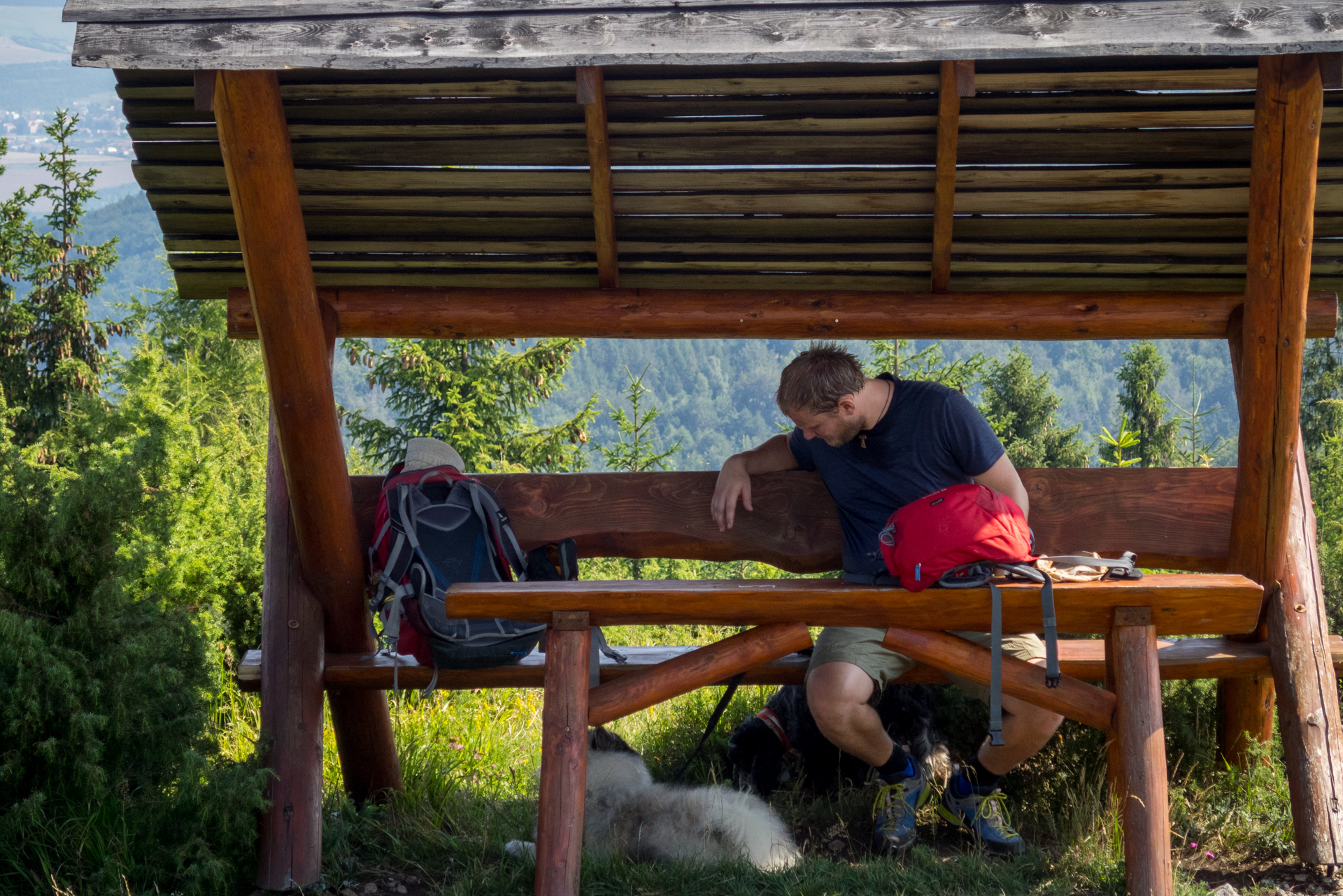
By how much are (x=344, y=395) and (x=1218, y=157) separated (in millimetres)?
A: 157947

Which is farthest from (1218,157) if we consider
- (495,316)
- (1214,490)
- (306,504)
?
(306,504)

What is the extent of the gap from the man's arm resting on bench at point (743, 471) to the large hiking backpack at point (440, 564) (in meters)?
0.78

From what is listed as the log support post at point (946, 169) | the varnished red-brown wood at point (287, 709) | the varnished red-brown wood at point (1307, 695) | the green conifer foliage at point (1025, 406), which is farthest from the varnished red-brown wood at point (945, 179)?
the green conifer foliage at point (1025, 406)

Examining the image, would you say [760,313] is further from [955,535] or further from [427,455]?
[955,535]

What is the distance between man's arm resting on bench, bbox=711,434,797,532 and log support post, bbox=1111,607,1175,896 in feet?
4.62

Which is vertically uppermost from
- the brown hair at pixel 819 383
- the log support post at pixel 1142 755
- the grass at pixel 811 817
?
the brown hair at pixel 819 383

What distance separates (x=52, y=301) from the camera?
19.8 meters

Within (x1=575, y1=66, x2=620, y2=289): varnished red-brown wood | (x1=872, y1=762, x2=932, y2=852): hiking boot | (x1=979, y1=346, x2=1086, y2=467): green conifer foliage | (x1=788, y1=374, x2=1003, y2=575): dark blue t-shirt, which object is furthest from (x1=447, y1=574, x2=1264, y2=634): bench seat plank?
(x1=979, y1=346, x2=1086, y2=467): green conifer foliage

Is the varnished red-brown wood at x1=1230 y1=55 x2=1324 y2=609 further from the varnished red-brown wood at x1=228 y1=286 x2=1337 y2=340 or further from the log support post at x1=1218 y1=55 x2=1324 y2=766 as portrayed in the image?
the varnished red-brown wood at x1=228 y1=286 x2=1337 y2=340

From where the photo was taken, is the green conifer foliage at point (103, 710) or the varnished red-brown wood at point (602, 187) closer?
the green conifer foliage at point (103, 710)

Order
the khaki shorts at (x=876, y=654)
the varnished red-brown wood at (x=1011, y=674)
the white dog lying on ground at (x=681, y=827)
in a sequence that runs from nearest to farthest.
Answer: the varnished red-brown wood at (x=1011, y=674) → the white dog lying on ground at (x=681, y=827) → the khaki shorts at (x=876, y=654)

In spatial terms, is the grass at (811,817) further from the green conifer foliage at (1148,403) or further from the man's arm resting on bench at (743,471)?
the green conifer foliage at (1148,403)

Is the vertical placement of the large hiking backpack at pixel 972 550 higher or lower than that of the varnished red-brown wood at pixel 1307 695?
higher

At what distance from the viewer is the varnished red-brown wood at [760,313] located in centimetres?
432
